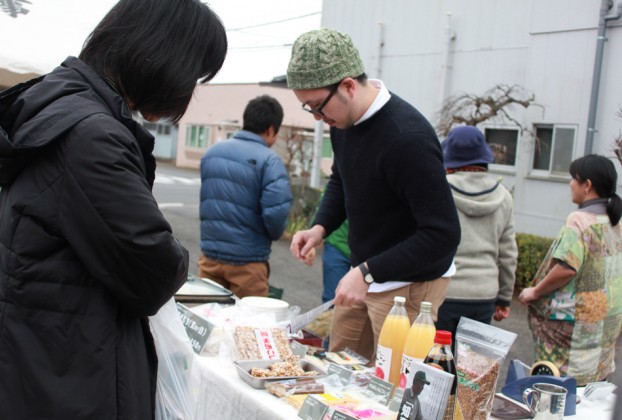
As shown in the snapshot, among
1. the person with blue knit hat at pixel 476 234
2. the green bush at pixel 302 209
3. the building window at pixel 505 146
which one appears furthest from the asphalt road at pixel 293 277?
the building window at pixel 505 146

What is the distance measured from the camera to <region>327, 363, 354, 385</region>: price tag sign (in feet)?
6.39

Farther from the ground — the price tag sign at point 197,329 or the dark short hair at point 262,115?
the dark short hair at point 262,115

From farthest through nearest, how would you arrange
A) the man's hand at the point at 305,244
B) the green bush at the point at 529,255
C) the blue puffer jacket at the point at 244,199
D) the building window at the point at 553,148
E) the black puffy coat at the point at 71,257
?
1. the building window at the point at 553,148
2. the green bush at the point at 529,255
3. the blue puffer jacket at the point at 244,199
4. the man's hand at the point at 305,244
5. the black puffy coat at the point at 71,257

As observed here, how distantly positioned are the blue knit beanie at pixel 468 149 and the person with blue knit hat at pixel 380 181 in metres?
1.20

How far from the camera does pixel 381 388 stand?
183 centimetres

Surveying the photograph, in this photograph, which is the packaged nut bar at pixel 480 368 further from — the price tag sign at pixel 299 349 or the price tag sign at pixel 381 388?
the price tag sign at pixel 299 349

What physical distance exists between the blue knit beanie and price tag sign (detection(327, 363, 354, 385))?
1.70 meters

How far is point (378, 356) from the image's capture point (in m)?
1.96

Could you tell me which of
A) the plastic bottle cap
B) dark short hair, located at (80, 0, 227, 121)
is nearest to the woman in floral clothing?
the plastic bottle cap

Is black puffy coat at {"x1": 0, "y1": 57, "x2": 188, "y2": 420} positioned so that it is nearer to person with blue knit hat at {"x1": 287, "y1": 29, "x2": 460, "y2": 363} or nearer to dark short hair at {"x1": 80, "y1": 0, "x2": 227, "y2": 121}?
dark short hair at {"x1": 80, "y1": 0, "x2": 227, "y2": 121}

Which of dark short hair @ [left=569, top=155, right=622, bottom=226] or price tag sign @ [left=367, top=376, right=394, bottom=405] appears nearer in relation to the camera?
price tag sign @ [left=367, top=376, right=394, bottom=405]

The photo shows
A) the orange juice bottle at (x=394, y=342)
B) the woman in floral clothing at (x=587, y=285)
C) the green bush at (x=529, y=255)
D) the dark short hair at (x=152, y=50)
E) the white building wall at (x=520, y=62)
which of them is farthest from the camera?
the white building wall at (x=520, y=62)

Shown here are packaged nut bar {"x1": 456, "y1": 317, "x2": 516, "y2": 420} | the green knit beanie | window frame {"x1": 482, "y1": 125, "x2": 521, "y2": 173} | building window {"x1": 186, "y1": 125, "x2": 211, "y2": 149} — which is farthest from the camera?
building window {"x1": 186, "y1": 125, "x2": 211, "y2": 149}

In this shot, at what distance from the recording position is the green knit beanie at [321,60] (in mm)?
2041
